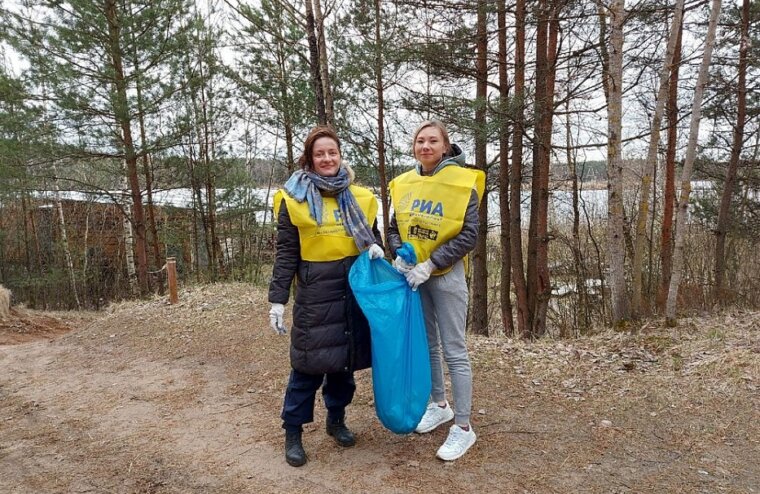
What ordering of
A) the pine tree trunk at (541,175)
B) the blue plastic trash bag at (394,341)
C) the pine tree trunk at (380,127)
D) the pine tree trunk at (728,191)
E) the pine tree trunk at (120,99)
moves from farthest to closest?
the pine tree trunk at (120,99) < the pine tree trunk at (728,191) < the pine tree trunk at (380,127) < the pine tree trunk at (541,175) < the blue plastic trash bag at (394,341)

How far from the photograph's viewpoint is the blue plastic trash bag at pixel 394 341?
8.40ft

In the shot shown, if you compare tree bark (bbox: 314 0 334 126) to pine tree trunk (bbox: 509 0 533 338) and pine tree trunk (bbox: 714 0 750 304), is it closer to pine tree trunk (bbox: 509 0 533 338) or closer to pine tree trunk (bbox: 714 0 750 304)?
pine tree trunk (bbox: 509 0 533 338)

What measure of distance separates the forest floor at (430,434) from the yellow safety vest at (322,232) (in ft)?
3.91

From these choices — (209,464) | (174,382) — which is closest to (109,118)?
(174,382)

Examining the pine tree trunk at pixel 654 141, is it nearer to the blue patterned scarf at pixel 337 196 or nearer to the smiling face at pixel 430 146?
the smiling face at pixel 430 146

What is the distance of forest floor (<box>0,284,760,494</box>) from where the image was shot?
2.62 m

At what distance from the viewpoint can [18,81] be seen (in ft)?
29.8

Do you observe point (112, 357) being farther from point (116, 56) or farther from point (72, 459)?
point (116, 56)

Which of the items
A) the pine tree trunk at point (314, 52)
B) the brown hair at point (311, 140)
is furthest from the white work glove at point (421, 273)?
the pine tree trunk at point (314, 52)

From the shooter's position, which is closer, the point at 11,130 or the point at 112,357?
the point at 112,357

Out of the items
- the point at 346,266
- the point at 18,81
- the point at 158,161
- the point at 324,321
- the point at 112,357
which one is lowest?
the point at 112,357

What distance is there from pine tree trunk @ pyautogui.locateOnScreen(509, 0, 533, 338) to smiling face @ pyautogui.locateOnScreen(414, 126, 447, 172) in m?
3.95

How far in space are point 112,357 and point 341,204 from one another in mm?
4373

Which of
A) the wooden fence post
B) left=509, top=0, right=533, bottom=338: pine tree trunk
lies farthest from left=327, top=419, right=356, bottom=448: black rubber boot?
the wooden fence post
